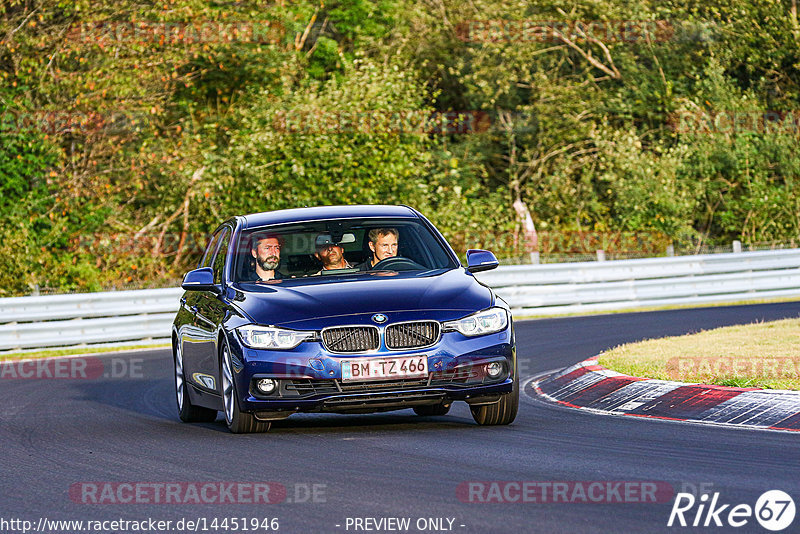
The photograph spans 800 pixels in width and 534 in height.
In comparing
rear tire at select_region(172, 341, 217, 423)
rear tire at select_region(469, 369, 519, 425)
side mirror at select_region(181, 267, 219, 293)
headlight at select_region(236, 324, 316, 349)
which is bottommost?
rear tire at select_region(172, 341, 217, 423)

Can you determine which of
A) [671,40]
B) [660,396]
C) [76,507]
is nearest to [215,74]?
[671,40]

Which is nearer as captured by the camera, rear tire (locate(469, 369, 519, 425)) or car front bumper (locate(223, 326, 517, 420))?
car front bumper (locate(223, 326, 517, 420))

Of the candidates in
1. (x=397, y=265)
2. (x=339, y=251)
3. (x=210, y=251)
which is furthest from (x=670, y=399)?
(x=210, y=251)

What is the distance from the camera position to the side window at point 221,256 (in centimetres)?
1106

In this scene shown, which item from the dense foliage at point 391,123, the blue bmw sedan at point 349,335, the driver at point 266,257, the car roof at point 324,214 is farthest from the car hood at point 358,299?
the dense foliage at point 391,123

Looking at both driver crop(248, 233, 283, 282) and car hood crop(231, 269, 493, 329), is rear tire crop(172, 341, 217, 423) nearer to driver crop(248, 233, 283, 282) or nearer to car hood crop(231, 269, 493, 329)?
driver crop(248, 233, 283, 282)

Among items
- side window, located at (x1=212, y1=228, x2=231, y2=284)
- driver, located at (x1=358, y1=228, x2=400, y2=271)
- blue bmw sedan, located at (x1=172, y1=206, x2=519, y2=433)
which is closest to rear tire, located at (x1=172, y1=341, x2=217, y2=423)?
blue bmw sedan, located at (x1=172, y1=206, x2=519, y2=433)

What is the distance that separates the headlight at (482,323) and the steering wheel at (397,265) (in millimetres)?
1109

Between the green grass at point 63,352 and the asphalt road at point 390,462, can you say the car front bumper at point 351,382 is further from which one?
the green grass at point 63,352

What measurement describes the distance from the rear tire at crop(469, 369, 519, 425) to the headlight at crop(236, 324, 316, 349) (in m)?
1.49

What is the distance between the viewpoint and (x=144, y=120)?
98.1 ft

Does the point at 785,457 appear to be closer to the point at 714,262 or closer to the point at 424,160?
the point at 714,262

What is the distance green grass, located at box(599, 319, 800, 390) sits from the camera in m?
10.8

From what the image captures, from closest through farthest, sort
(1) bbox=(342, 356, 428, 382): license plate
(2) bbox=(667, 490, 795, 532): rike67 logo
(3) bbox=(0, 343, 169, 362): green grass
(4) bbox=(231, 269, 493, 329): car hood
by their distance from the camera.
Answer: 1. (2) bbox=(667, 490, 795, 532): rike67 logo
2. (1) bbox=(342, 356, 428, 382): license plate
3. (4) bbox=(231, 269, 493, 329): car hood
4. (3) bbox=(0, 343, 169, 362): green grass
